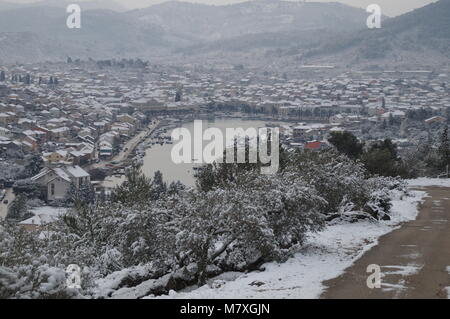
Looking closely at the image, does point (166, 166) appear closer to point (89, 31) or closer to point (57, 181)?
point (57, 181)

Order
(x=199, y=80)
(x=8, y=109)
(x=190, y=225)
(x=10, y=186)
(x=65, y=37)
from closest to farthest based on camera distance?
(x=190, y=225) → (x=10, y=186) → (x=8, y=109) → (x=199, y=80) → (x=65, y=37)

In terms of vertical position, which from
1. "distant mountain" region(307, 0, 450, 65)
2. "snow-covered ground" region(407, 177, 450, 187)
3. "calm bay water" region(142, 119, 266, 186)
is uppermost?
"distant mountain" region(307, 0, 450, 65)

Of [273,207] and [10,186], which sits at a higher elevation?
[273,207]

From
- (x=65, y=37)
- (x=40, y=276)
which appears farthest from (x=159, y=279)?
(x=65, y=37)

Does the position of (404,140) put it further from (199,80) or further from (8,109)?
(199,80)

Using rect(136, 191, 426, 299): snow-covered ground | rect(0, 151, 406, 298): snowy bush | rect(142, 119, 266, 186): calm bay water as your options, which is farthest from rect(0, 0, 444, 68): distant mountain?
rect(0, 151, 406, 298): snowy bush

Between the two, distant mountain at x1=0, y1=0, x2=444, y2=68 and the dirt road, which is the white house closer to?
the dirt road
